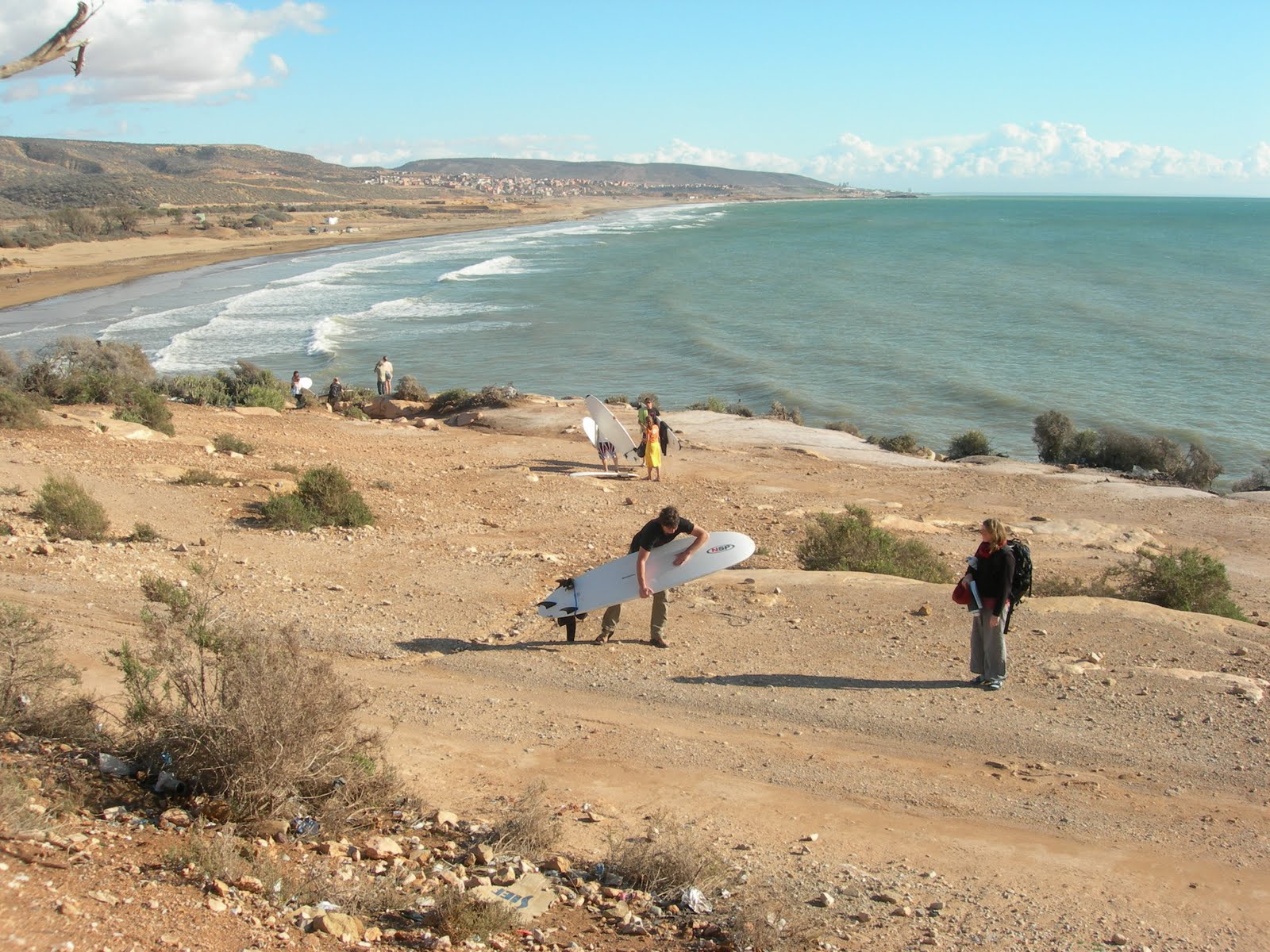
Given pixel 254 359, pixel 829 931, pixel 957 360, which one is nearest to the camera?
pixel 829 931

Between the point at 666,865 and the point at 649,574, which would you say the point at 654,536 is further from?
the point at 666,865

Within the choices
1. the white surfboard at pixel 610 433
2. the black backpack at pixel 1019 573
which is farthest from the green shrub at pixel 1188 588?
the white surfboard at pixel 610 433

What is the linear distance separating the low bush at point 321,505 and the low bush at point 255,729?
6.78m

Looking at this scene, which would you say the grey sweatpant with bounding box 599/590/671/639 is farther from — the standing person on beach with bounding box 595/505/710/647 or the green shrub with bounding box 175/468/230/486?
the green shrub with bounding box 175/468/230/486

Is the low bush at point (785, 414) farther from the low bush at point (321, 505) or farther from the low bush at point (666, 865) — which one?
the low bush at point (666, 865)

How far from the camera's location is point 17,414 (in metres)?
16.8

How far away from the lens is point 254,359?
115 feet

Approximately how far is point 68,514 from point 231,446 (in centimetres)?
603

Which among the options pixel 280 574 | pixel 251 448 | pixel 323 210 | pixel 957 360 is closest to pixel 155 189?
pixel 323 210

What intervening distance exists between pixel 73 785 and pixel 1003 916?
4716 mm

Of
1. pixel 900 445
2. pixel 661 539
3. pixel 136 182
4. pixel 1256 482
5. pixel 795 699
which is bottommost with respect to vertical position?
pixel 1256 482

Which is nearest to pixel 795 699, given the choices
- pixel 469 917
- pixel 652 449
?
pixel 469 917

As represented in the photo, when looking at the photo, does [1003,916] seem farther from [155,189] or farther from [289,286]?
[155,189]

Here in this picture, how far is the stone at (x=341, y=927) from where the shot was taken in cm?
434
